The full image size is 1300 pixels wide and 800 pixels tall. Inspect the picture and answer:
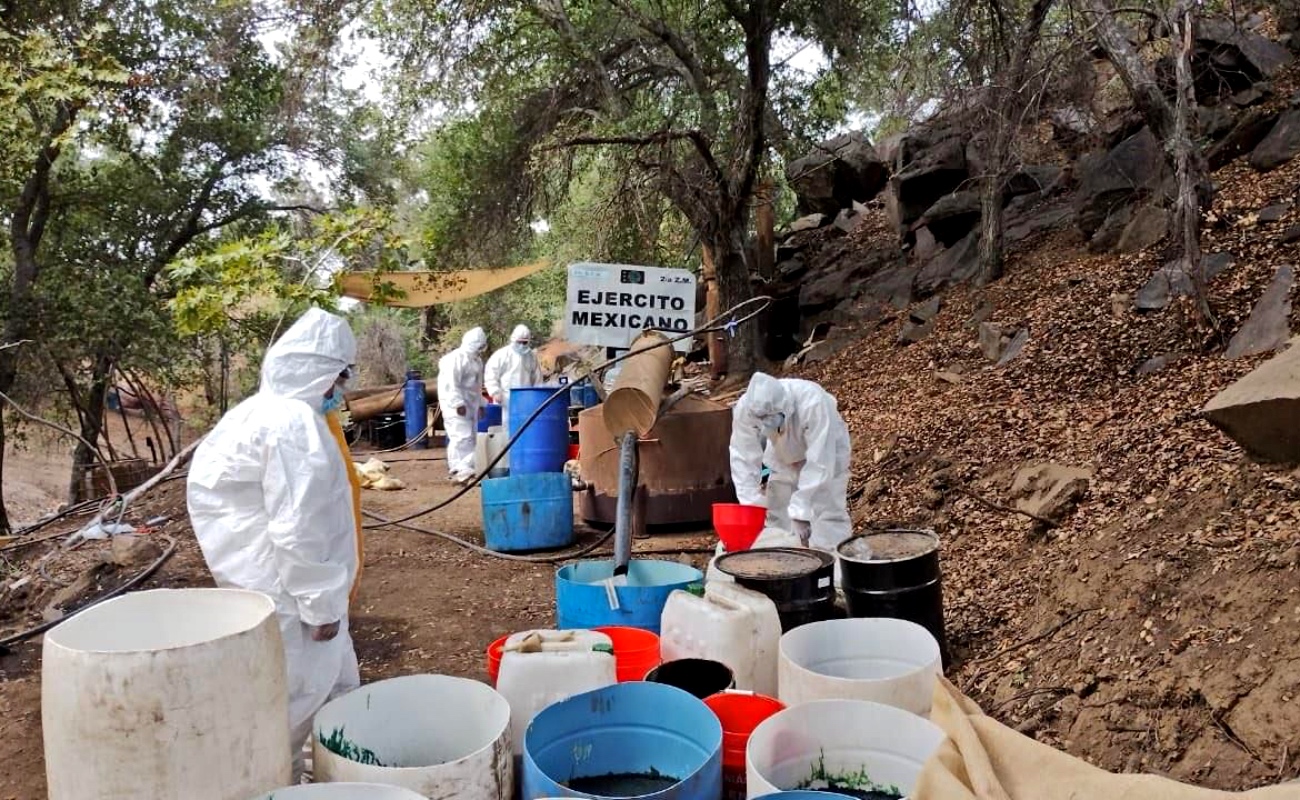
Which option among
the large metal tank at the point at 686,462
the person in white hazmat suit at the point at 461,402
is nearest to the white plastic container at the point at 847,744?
the large metal tank at the point at 686,462

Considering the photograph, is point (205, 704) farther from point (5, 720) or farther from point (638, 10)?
point (638, 10)

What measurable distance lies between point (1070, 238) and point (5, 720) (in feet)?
32.9

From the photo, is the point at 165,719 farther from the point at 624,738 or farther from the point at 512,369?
the point at 512,369

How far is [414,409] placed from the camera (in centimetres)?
1485

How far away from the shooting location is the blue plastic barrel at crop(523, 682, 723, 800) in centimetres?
259

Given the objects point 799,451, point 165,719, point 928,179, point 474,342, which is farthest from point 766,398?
point 928,179

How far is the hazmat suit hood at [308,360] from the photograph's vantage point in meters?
3.41

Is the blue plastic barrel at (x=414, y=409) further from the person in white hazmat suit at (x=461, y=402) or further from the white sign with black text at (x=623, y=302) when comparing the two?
the white sign with black text at (x=623, y=302)

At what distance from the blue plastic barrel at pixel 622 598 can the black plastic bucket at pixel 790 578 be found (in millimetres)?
318

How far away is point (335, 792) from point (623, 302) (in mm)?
4522

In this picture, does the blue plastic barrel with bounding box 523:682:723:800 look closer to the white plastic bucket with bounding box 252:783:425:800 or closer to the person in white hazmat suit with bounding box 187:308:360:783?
the white plastic bucket with bounding box 252:783:425:800

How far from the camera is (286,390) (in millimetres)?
3408

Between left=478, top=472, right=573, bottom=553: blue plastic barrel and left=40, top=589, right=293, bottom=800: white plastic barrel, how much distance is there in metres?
4.87

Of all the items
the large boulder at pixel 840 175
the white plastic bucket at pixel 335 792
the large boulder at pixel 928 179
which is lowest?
the white plastic bucket at pixel 335 792
